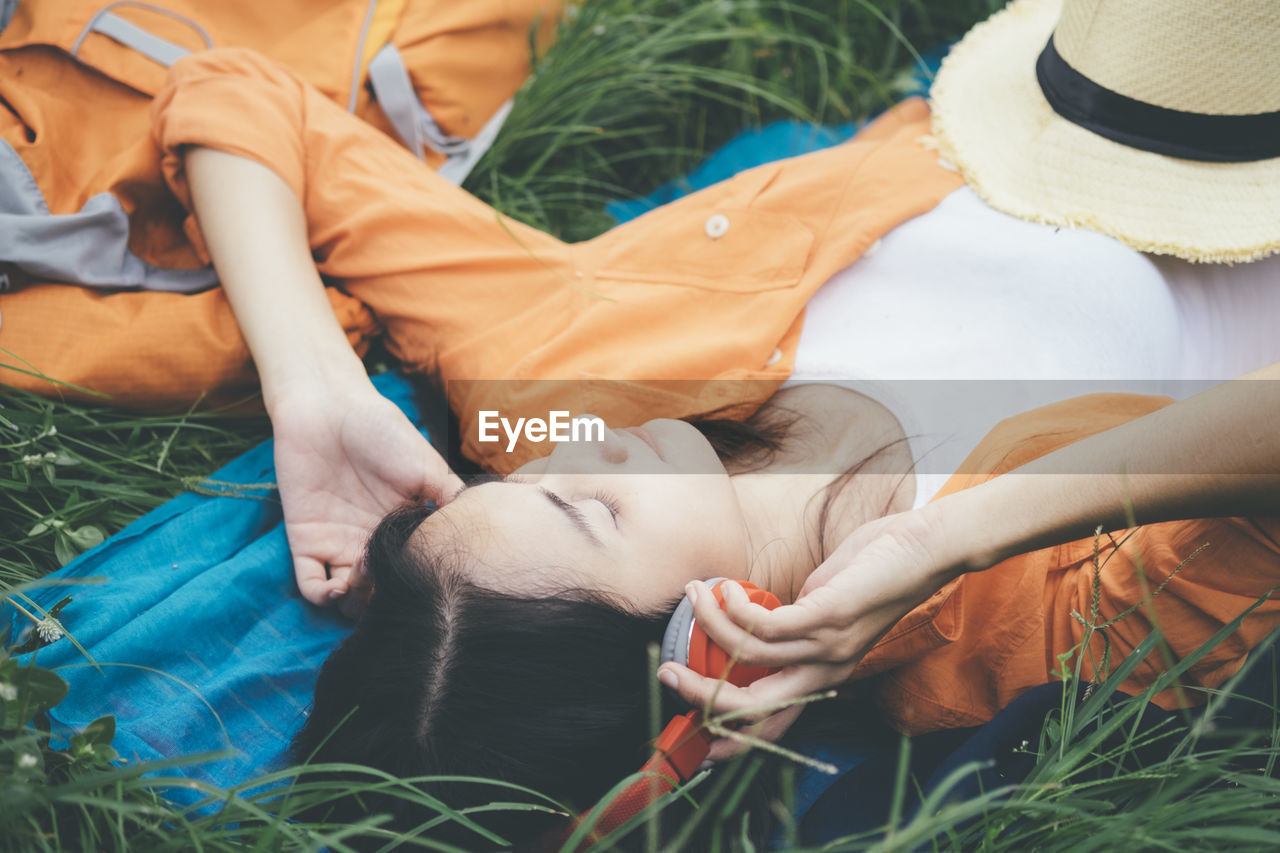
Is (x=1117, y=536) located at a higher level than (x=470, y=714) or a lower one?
higher

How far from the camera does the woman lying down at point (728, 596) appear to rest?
53.0 inches

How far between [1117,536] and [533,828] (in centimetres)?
120

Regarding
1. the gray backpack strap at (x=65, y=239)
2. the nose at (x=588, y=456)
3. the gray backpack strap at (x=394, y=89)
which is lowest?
the nose at (x=588, y=456)

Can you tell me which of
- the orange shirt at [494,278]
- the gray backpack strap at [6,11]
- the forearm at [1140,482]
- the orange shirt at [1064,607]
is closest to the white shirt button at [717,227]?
the orange shirt at [494,278]

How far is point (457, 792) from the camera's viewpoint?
1416mm

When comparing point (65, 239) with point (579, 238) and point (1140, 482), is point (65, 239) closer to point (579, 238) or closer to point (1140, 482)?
point (579, 238)

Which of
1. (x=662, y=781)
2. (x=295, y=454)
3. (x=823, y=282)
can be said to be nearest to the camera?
(x=662, y=781)

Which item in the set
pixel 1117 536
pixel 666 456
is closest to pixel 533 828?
pixel 666 456

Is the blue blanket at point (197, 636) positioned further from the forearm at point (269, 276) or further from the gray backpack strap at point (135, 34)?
the gray backpack strap at point (135, 34)

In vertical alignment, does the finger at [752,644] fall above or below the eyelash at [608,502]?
below

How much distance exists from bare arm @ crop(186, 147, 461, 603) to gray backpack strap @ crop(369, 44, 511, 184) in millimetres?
576

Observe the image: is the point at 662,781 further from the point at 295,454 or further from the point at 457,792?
the point at 295,454

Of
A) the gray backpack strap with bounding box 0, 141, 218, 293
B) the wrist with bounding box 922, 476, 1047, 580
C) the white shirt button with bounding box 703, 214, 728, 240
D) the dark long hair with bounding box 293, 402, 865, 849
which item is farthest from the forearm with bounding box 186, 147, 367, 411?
the wrist with bounding box 922, 476, 1047, 580

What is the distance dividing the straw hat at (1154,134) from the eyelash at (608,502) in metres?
1.23
